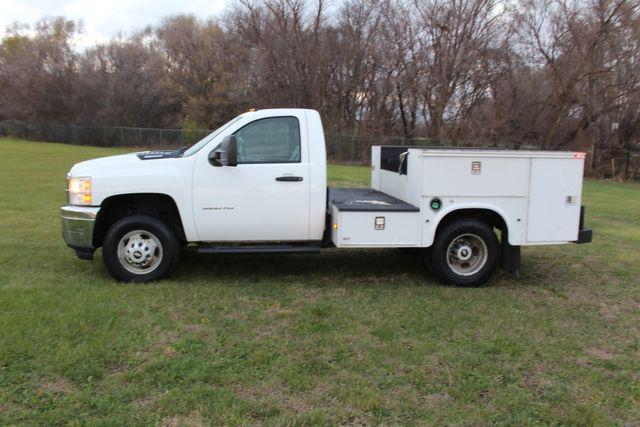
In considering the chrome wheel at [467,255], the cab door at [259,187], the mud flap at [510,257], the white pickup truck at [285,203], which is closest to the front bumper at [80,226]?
the white pickup truck at [285,203]

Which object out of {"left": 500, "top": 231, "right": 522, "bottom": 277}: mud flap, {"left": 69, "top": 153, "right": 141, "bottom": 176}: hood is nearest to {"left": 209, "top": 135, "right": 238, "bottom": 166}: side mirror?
{"left": 69, "top": 153, "right": 141, "bottom": 176}: hood

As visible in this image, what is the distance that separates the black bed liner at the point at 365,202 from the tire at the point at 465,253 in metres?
0.55

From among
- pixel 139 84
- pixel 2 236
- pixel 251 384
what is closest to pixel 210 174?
pixel 251 384

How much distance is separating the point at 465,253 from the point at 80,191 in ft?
14.6

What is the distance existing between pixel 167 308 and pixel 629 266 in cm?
647

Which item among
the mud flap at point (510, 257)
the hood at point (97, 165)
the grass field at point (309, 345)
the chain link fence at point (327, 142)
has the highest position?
the chain link fence at point (327, 142)

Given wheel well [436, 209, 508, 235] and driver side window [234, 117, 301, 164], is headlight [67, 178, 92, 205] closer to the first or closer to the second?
driver side window [234, 117, 301, 164]

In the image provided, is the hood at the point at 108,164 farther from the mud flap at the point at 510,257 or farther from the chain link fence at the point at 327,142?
the chain link fence at the point at 327,142

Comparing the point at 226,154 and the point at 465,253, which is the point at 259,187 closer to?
the point at 226,154

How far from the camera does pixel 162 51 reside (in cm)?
5450

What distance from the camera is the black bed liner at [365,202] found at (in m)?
6.13

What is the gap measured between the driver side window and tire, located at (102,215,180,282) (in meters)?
1.21

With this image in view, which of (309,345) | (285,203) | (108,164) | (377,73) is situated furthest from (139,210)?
(377,73)

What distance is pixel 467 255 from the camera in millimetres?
6500
